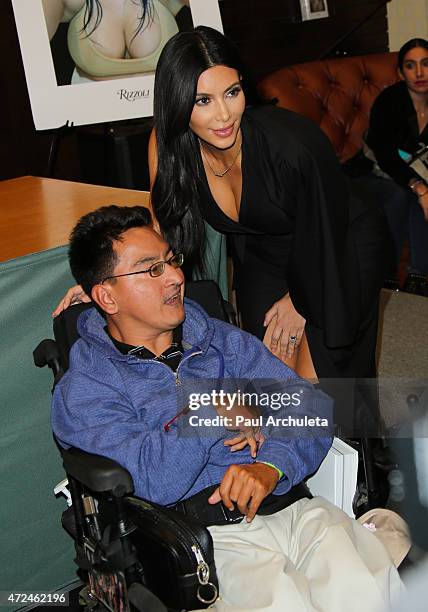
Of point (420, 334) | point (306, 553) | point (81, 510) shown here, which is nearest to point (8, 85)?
point (420, 334)

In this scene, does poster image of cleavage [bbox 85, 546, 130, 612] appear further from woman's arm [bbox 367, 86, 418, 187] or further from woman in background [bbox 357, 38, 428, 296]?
woman's arm [bbox 367, 86, 418, 187]

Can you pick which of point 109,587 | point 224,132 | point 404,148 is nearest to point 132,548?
point 109,587

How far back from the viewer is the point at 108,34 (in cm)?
393

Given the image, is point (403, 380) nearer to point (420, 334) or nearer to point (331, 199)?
point (420, 334)

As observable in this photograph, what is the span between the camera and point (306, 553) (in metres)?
1.82

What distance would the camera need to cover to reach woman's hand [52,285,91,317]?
2.19 metres

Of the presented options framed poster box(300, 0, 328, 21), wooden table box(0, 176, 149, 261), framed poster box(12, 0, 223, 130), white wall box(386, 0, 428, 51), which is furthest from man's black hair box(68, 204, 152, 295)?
white wall box(386, 0, 428, 51)

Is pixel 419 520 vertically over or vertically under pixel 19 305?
under

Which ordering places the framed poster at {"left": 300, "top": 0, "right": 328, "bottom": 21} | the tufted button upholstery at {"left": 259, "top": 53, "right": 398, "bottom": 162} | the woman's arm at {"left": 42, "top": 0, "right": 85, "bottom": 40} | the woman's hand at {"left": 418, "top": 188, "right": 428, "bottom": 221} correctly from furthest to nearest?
the framed poster at {"left": 300, "top": 0, "right": 328, "bottom": 21} < the tufted button upholstery at {"left": 259, "top": 53, "right": 398, "bottom": 162} < the woman's hand at {"left": 418, "top": 188, "right": 428, "bottom": 221} < the woman's arm at {"left": 42, "top": 0, "right": 85, "bottom": 40}

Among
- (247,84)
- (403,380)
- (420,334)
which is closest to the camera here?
(247,84)

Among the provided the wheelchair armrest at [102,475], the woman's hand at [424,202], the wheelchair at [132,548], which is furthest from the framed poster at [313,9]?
the wheelchair armrest at [102,475]

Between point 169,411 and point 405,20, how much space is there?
176 inches

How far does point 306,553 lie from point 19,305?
0.97 meters

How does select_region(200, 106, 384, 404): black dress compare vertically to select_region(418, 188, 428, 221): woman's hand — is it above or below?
above
